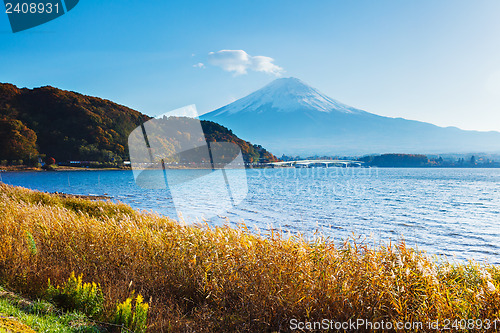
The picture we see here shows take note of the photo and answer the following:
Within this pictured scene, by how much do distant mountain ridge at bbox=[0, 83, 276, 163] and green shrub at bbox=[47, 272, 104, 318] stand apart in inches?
2886

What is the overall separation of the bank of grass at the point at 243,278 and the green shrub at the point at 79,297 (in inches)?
5.4

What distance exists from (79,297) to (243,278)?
221 centimetres

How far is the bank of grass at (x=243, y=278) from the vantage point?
3482mm

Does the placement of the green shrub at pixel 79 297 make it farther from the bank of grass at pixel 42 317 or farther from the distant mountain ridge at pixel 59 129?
the distant mountain ridge at pixel 59 129

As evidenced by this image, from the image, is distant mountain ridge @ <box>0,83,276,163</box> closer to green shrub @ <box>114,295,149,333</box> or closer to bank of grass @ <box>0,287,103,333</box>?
bank of grass @ <box>0,287,103,333</box>

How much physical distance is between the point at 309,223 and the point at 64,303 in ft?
62.1

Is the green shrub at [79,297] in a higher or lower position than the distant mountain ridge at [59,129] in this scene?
lower

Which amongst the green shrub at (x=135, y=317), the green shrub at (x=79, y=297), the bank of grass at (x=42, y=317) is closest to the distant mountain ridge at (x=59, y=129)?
the green shrub at (x=79, y=297)

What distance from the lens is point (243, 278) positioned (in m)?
4.41

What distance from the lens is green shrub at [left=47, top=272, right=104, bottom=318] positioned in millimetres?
3908

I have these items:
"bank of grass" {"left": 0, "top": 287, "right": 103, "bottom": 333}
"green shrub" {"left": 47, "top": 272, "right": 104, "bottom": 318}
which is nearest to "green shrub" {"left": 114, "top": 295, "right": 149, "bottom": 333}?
"bank of grass" {"left": 0, "top": 287, "right": 103, "bottom": 333}

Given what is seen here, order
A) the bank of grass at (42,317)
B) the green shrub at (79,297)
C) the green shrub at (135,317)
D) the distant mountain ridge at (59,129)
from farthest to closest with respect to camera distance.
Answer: the distant mountain ridge at (59,129) < the green shrub at (79,297) < the green shrub at (135,317) < the bank of grass at (42,317)
